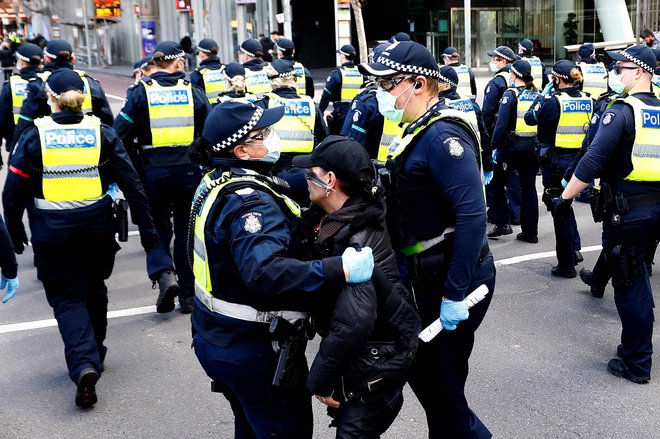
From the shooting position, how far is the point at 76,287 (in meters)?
5.32

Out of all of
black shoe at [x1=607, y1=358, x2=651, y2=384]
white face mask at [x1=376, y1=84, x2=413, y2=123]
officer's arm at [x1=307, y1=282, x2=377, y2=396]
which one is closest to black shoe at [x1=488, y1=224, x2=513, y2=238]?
black shoe at [x1=607, y1=358, x2=651, y2=384]

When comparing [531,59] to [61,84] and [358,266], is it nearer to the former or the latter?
[61,84]

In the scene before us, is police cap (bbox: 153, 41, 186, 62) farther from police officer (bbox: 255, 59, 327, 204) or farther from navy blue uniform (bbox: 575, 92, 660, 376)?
navy blue uniform (bbox: 575, 92, 660, 376)

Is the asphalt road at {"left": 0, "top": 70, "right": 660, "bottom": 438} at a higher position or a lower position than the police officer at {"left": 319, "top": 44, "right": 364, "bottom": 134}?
lower

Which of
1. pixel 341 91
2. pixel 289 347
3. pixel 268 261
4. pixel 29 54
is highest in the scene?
pixel 29 54

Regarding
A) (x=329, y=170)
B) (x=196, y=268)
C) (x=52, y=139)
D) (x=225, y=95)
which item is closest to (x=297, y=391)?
(x=196, y=268)

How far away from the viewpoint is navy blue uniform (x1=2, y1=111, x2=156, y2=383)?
523 cm

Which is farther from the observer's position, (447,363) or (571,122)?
(571,122)

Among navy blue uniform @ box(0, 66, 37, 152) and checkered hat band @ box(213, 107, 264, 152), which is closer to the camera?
checkered hat band @ box(213, 107, 264, 152)

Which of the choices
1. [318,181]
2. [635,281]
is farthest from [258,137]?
[635,281]

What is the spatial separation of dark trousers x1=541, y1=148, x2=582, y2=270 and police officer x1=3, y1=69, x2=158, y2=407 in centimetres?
368

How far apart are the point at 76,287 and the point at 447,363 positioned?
273cm

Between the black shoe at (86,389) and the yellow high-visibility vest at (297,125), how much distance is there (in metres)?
2.95

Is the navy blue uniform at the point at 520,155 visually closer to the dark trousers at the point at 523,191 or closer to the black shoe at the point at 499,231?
the dark trousers at the point at 523,191
